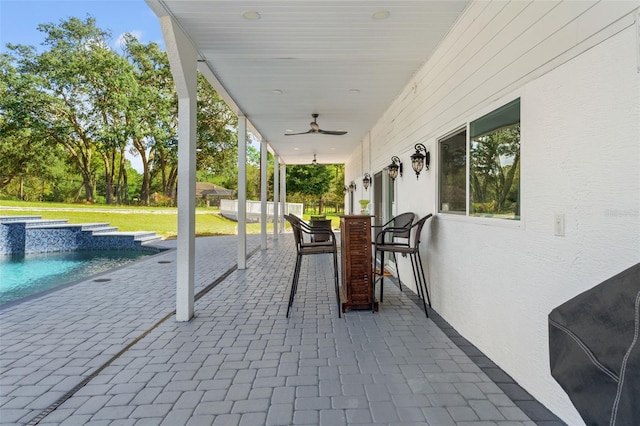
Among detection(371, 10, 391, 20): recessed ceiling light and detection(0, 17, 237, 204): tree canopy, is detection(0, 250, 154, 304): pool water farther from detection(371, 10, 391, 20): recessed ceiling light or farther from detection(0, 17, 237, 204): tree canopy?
detection(0, 17, 237, 204): tree canopy

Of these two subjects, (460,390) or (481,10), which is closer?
(460,390)

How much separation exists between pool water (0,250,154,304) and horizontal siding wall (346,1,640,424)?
5.87 metres

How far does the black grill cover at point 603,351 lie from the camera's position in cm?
95

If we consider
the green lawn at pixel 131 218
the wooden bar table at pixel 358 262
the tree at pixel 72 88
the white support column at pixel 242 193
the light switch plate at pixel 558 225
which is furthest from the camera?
the tree at pixel 72 88

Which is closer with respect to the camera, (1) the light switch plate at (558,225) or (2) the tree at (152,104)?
(1) the light switch plate at (558,225)

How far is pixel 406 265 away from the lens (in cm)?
492

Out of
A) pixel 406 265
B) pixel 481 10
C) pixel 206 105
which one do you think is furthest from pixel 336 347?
pixel 206 105

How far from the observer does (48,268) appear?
7.23 metres

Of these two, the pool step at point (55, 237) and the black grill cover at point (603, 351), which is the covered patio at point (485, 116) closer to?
the black grill cover at point (603, 351)

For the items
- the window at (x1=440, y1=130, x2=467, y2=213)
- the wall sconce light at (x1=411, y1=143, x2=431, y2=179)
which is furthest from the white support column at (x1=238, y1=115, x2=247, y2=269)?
the window at (x1=440, y1=130, x2=467, y2=213)

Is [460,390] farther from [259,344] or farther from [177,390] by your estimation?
[177,390]

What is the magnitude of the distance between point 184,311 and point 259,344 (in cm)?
106

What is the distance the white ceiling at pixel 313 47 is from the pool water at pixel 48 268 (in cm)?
437

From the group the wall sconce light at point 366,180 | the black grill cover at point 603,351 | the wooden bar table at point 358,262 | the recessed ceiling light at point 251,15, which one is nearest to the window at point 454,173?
the wooden bar table at point 358,262
